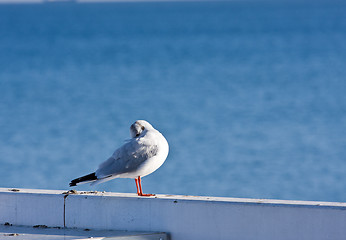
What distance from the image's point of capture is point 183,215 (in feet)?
14.3

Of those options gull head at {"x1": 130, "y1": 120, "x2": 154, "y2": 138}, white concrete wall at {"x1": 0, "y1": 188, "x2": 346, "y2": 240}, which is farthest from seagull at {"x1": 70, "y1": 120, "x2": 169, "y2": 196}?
white concrete wall at {"x1": 0, "y1": 188, "x2": 346, "y2": 240}

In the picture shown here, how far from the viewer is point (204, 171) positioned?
48.0 ft

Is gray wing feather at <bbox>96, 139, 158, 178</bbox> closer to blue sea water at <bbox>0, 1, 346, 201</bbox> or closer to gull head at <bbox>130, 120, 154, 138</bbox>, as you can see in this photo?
gull head at <bbox>130, 120, 154, 138</bbox>

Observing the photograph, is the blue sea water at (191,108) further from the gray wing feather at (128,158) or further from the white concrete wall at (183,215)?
the white concrete wall at (183,215)

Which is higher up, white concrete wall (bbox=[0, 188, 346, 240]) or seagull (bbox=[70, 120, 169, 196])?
seagull (bbox=[70, 120, 169, 196])

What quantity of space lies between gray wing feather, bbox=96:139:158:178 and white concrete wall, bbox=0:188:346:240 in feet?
0.80

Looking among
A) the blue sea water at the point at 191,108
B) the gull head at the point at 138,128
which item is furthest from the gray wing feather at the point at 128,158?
the blue sea water at the point at 191,108

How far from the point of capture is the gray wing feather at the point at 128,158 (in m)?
4.78

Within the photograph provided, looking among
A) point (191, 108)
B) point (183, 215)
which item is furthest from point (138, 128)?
point (191, 108)

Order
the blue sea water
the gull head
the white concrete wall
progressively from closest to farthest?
the white concrete wall < the gull head < the blue sea water

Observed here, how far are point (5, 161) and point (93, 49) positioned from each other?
34658 mm

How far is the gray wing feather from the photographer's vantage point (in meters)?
4.78

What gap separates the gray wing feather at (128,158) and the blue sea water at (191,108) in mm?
5681

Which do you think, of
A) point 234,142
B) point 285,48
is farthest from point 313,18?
point 234,142
